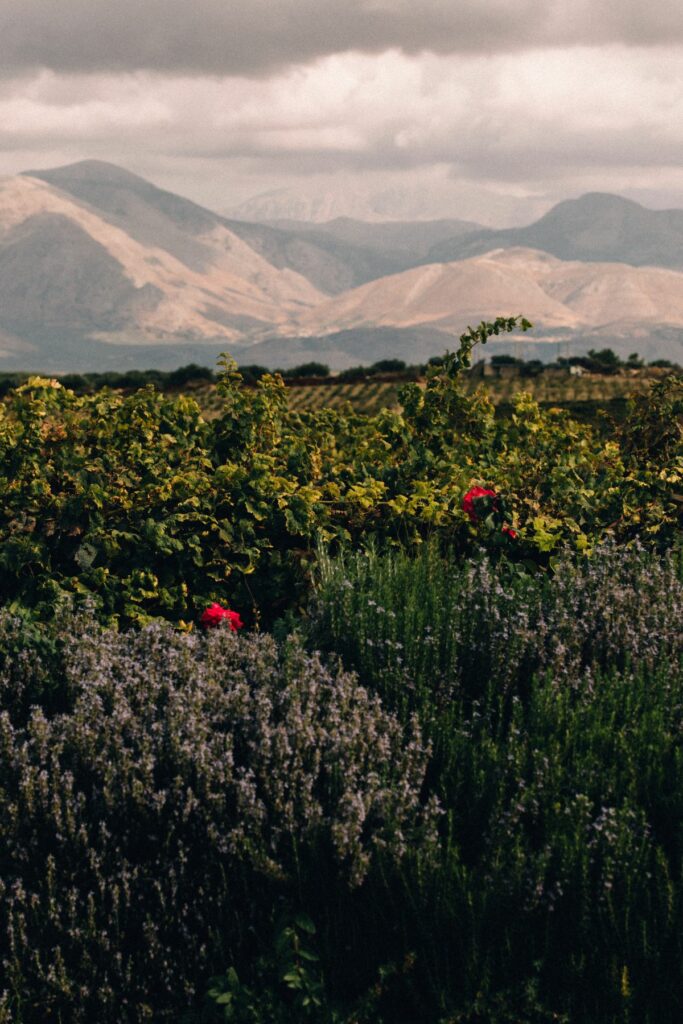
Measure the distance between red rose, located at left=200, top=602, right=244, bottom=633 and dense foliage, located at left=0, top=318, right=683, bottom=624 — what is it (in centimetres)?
37

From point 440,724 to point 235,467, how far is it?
120 inches

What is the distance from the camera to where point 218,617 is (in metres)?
6.37

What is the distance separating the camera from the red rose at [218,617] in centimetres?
638

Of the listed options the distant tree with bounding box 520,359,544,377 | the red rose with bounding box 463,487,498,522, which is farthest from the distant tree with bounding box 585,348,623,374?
the red rose with bounding box 463,487,498,522

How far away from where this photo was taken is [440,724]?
5.02m

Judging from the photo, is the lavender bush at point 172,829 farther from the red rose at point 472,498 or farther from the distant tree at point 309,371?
the distant tree at point 309,371

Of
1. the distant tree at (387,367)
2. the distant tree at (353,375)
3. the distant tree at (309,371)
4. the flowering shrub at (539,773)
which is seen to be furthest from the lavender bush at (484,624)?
the distant tree at (309,371)

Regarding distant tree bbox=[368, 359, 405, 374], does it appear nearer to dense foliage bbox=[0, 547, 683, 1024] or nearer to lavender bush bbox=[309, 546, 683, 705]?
lavender bush bbox=[309, 546, 683, 705]

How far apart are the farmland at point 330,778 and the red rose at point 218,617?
0.02 metres

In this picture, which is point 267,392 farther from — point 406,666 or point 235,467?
point 406,666

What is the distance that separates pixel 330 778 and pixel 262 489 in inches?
121

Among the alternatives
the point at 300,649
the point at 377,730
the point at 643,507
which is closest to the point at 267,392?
the point at 643,507

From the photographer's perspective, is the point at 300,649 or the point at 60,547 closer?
the point at 300,649

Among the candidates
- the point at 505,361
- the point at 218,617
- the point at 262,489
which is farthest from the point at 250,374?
the point at 505,361
